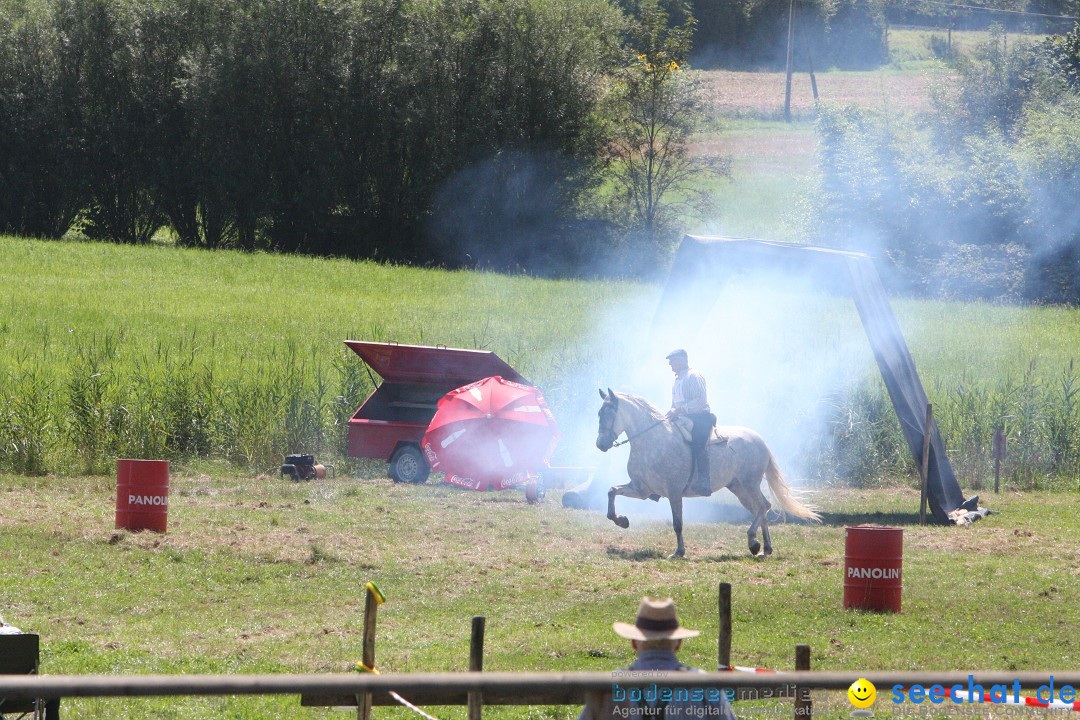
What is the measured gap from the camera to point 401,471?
58.3ft

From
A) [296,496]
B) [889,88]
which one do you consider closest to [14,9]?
[296,496]

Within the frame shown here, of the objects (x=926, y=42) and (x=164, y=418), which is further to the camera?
(x=926, y=42)

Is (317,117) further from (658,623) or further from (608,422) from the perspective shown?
(658,623)

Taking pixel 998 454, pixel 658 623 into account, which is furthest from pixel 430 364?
pixel 658 623

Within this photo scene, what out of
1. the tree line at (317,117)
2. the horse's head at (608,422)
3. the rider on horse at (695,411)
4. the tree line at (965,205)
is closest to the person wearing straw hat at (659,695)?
the horse's head at (608,422)

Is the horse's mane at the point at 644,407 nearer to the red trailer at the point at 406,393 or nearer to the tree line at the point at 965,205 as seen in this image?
the red trailer at the point at 406,393

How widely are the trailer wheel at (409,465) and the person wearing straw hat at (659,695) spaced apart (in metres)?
12.9

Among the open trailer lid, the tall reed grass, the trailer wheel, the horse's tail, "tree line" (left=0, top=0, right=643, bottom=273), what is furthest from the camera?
"tree line" (left=0, top=0, right=643, bottom=273)

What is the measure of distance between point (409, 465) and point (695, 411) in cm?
587

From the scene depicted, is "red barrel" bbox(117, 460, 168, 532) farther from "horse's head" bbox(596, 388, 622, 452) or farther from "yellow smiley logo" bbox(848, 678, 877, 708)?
"yellow smiley logo" bbox(848, 678, 877, 708)

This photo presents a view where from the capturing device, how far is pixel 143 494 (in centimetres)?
1262

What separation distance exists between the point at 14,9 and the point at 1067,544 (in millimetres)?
47158

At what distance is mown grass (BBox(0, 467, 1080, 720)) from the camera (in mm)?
8469

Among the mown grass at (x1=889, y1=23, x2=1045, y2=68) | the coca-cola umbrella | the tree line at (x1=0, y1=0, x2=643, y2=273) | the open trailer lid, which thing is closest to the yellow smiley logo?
the coca-cola umbrella
